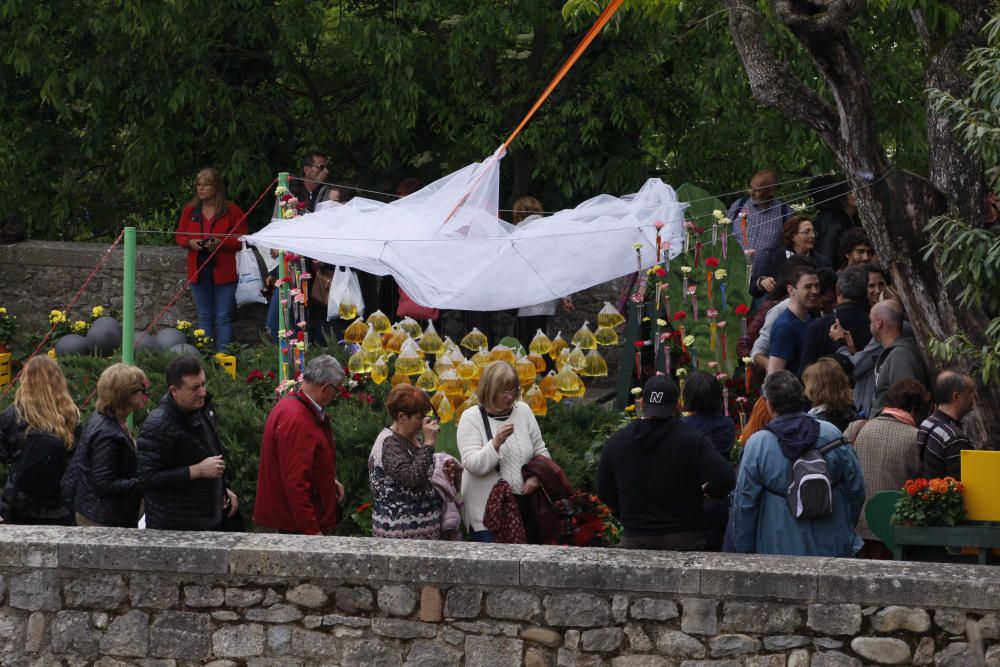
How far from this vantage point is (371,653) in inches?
267

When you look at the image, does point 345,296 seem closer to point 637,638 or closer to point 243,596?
point 243,596

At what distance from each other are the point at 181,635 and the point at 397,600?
3.10 feet

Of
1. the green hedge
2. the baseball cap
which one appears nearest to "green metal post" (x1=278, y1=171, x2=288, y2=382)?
the green hedge

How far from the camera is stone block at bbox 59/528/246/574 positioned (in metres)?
6.85

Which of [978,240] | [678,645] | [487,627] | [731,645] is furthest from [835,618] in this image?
[978,240]

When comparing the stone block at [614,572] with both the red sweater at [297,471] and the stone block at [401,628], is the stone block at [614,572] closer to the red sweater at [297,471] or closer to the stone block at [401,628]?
the stone block at [401,628]

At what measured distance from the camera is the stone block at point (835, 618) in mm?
6340

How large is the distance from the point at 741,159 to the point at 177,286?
4835 millimetres

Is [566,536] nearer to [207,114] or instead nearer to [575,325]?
[575,325]

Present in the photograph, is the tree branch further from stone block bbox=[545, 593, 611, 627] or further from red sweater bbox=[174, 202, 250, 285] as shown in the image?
red sweater bbox=[174, 202, 250, 285]

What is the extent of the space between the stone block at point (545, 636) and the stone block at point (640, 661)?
23 cm

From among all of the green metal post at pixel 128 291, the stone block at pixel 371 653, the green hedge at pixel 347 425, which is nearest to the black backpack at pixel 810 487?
the stone block at pixel 371 653

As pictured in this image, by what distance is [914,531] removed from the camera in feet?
23.2

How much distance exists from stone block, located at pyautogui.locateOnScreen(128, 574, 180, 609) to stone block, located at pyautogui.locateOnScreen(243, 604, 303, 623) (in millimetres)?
322
